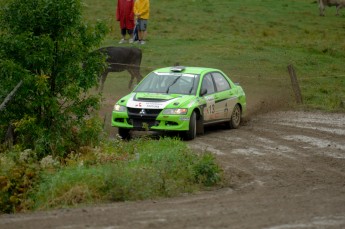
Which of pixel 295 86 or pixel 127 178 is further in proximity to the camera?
pixel 295 86

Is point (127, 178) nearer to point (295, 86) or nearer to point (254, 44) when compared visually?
point (295, 86)

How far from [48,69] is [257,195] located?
5.20 meters

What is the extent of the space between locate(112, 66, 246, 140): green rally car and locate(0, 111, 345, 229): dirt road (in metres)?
0.50

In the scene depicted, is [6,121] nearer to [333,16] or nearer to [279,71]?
[279,71]

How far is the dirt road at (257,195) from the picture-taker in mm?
10992

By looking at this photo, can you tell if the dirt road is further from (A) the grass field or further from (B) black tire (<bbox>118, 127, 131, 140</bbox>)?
(A) the grass field

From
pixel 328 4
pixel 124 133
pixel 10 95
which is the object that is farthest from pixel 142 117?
pixel 328 4

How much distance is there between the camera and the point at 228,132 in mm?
21203

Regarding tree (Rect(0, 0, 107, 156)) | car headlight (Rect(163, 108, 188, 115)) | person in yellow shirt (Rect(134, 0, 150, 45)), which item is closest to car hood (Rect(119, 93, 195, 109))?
car headlight (Rect(163, 108, 188, 115))

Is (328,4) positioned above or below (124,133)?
above

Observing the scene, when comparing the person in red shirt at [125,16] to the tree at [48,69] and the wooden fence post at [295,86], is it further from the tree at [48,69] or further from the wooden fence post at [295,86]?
the tree at [48,69]

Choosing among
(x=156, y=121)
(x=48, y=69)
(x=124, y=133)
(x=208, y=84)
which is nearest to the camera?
(x=48, y=69)

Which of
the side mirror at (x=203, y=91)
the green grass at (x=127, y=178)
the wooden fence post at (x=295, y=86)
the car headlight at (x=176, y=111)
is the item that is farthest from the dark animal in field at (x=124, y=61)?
the green grass at (x=127, y=178)

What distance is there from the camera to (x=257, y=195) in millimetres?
13234
